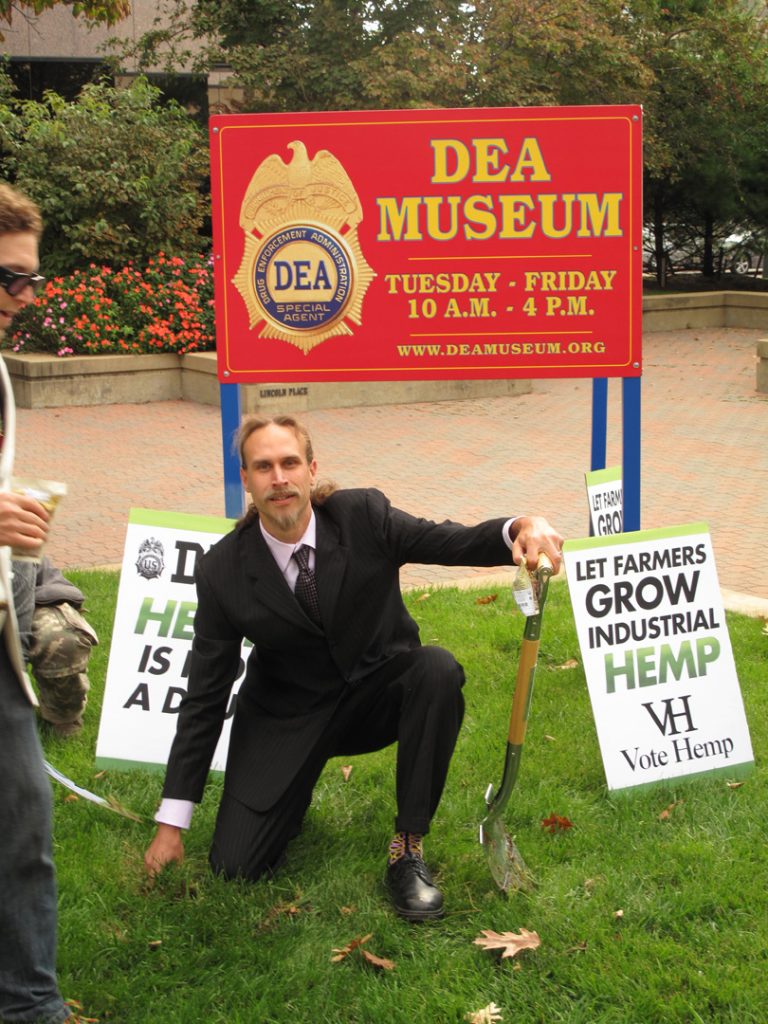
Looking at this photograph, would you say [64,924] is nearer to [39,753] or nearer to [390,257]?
[39,753]

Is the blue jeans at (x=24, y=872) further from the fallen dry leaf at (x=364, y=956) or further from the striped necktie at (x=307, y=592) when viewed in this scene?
the striped necktie at (x=307, y=592)

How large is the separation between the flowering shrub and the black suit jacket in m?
10.1

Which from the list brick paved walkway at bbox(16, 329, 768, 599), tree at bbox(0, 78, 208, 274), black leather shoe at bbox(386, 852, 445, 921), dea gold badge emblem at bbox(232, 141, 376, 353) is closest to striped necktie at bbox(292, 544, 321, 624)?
black leather shoe at bbox(386, 852, 445, 921)

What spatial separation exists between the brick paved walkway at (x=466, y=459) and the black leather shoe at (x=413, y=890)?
10.8 ft

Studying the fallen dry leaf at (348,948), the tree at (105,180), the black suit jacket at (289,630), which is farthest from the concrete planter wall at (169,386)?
the fallen dry leaf at (348,948)

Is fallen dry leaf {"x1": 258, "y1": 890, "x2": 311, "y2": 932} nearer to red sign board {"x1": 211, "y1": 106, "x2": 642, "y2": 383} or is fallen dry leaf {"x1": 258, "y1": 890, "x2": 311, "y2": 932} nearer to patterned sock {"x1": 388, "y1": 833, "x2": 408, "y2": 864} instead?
patterned sock {"x1": 388, "y1": 833, "x2": 408, "y2": 864}

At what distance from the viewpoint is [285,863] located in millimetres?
3789

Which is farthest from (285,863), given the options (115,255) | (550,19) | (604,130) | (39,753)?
(550,19)

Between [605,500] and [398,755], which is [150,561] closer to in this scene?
[398,755]

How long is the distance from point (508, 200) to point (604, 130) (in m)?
0.44

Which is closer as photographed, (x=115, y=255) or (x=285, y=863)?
(x=285, y=863)

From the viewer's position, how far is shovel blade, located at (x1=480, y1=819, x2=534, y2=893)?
11.6ft

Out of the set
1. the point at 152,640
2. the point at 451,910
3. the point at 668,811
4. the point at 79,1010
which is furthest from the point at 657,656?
the point at 79,1010

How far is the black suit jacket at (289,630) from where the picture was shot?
3631 millimetres
